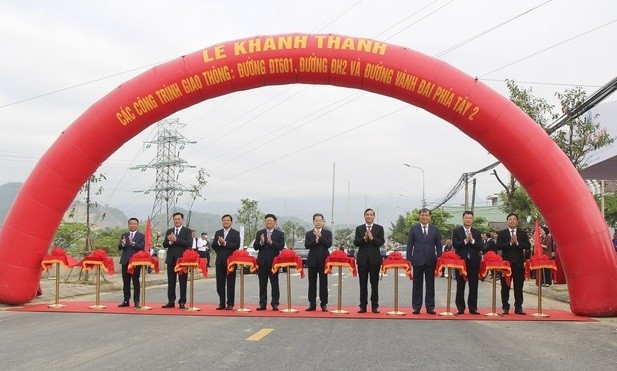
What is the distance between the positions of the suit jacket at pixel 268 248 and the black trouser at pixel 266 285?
3.7 inches

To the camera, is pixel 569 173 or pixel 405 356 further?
pixel 569 173

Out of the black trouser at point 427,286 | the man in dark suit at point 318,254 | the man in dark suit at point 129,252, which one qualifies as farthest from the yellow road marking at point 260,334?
the man in dark suit at point 129,252

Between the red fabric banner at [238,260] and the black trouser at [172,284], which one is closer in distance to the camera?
the red fabric banner at [238,260]

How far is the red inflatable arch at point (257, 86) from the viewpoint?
11938 millimetres

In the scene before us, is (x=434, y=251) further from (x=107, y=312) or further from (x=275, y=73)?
(x=107, y=312)

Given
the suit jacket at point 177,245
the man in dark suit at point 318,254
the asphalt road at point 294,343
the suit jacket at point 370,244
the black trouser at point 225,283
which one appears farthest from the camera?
the suit jacket at point 177,245

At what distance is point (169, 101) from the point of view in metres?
13.0

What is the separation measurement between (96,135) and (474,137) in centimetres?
721

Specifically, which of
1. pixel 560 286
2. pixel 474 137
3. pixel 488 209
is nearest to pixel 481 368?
pixel 474 137

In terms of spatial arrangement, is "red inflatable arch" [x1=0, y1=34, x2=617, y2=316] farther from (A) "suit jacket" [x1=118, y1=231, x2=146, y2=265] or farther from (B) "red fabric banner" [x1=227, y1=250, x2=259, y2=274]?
(B) "red fabric banner" [x1=227, y1=250, x2=259, y2=274]

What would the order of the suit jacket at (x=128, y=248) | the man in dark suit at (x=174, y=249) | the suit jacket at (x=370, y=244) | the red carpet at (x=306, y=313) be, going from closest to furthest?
the red carpet at (x=306, y=313) → the suit jacket at (x=370, y=244) → the man in dark suit at (x=174, y=249) → the suit jacket at (x=128, y=248)

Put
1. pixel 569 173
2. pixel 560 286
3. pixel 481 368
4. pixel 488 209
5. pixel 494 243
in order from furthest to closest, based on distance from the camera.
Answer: pixel 488 209
pixel 560 286
pixel 494 243
pixel 569 173
pixel 481 368

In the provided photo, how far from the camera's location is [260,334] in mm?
8758

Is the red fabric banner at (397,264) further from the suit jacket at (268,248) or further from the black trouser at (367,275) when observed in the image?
the suit jacket at (268,248)
